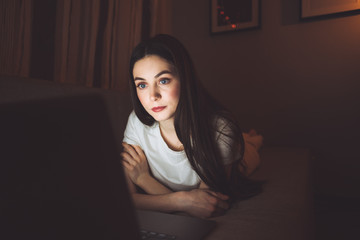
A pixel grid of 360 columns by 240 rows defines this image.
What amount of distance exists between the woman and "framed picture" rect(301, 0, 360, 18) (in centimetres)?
143

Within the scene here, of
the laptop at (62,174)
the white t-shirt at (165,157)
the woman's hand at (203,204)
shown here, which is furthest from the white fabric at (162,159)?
the laptop at (62,174)

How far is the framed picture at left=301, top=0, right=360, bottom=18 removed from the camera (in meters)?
1.71

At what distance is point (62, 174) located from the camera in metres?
0.17

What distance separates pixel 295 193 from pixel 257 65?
54.2 inches

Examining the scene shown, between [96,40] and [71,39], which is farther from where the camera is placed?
[96,40]

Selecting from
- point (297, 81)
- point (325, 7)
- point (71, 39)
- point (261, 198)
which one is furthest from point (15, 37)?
point (325, 7)

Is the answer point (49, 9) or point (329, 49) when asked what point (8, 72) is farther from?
point (329, 49)

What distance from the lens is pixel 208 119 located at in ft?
2.86

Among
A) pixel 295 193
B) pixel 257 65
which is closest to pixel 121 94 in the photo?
pixel 295 193

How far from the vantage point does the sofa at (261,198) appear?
24.1 inches

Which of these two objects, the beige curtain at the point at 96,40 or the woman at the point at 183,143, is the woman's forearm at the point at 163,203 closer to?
the woman at the point at 183,143

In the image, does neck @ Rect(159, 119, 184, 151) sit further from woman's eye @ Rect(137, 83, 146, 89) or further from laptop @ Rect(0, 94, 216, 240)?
laptop @ Rect(0, 94, 216, 240)

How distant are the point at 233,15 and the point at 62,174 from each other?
2.19 meters

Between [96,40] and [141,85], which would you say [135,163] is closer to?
[141,85]
